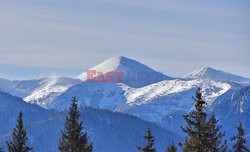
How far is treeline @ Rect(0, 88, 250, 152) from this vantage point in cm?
5306

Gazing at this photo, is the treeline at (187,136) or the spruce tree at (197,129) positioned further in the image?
the treeline at (187,136)

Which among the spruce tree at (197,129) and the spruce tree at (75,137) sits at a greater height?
the spruce tree at (197,129)

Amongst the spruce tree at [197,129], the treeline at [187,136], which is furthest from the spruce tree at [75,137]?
the spruce tree at [197,129]

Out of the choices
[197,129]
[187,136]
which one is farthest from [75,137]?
[197,129]

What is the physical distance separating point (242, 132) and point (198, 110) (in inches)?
917

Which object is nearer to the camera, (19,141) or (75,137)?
(75,137)

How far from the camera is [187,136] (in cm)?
5628

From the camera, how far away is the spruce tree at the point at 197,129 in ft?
173

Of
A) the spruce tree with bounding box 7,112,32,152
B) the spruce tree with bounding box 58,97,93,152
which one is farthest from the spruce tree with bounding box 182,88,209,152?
the spruce tree with bounding box 7,112,32,152

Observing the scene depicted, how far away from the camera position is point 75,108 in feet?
226

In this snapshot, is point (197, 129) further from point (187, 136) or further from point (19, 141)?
point (19, 141)

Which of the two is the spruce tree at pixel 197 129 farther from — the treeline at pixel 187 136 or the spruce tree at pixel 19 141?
the spruce tree at pixel 19 141

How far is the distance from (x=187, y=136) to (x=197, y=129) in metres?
2.97

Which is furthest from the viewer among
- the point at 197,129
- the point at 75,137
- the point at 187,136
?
the point at 75,137
